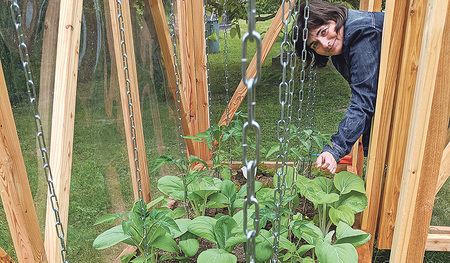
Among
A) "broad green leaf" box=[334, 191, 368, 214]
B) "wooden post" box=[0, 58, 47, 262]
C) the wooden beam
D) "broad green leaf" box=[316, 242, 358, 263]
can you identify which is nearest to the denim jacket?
"broad green leaf" box=[334, 191, 368, 214]

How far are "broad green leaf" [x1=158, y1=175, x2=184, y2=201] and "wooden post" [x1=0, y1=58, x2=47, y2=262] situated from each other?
75cm

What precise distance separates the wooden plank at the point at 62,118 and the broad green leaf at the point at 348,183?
1.40 metres

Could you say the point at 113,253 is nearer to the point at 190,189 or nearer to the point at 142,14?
the point at 190,189

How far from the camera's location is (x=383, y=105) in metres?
1.70

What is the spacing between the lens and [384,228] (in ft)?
6.05

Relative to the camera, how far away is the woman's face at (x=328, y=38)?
1.92m

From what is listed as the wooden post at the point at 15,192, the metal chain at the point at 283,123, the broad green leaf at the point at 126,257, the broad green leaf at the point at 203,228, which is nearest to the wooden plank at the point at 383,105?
the metal chain at the point at 283,123

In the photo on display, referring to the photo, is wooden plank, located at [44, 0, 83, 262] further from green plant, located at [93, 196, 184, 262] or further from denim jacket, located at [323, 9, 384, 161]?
denim jacket, located at [323, 9, 384, 161]

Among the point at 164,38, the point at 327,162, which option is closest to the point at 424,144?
the point at 327,162

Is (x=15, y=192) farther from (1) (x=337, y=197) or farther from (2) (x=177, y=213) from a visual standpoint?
(1) (x=337, y=197)

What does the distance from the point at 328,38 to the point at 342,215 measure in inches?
37.8

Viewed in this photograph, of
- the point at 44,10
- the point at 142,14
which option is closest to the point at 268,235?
the point at 44,10

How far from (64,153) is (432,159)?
4.58ft

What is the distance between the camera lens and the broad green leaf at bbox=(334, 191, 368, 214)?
184 cm
